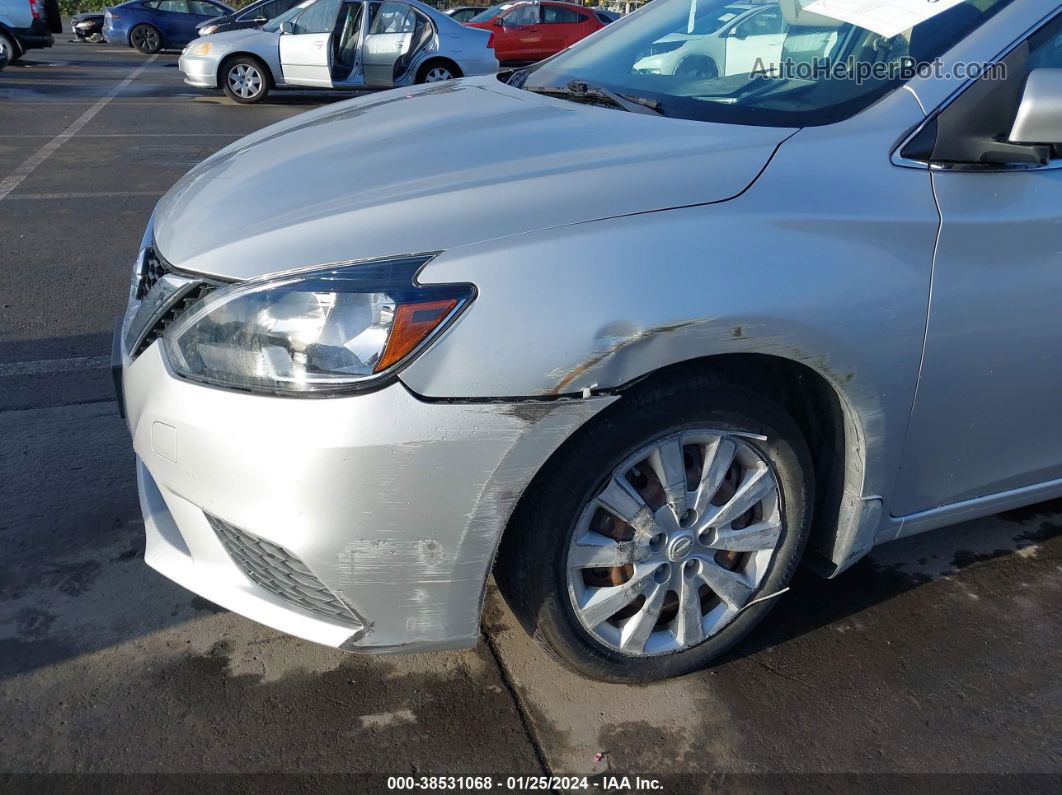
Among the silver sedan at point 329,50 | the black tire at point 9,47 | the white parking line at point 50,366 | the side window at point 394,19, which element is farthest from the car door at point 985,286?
the black tire at point 9,47

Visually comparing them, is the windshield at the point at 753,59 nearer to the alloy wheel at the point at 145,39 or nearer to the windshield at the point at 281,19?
the windshield at the point at 281,19

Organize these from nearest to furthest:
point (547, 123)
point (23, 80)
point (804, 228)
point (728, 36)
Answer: point (804, 228) → point (547, 123) → point (728, 36) → point (23, 80)

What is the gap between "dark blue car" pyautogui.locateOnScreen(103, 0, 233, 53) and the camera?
2181cm

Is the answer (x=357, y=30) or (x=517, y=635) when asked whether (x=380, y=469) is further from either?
(x=357, y=30)

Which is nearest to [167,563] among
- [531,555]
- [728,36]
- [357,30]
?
[531,555]

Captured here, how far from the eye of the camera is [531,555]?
2037 millimetres

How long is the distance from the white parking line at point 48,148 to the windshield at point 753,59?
5.49 metres

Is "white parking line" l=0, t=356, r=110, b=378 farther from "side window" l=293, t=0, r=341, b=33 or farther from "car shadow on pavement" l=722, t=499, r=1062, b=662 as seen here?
"side window" l=293, t=0, r=341, b=33

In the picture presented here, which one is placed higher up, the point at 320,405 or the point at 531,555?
the point at 320,405

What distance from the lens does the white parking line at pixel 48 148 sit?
7457mm

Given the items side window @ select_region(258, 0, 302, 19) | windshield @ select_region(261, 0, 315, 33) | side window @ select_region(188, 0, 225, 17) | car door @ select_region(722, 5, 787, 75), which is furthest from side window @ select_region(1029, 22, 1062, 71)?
side window @ select_region(188, 0, 225, 17)

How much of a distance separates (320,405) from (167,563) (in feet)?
2.39

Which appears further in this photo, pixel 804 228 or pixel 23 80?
pixel 23 80

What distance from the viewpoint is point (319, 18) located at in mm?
12961
